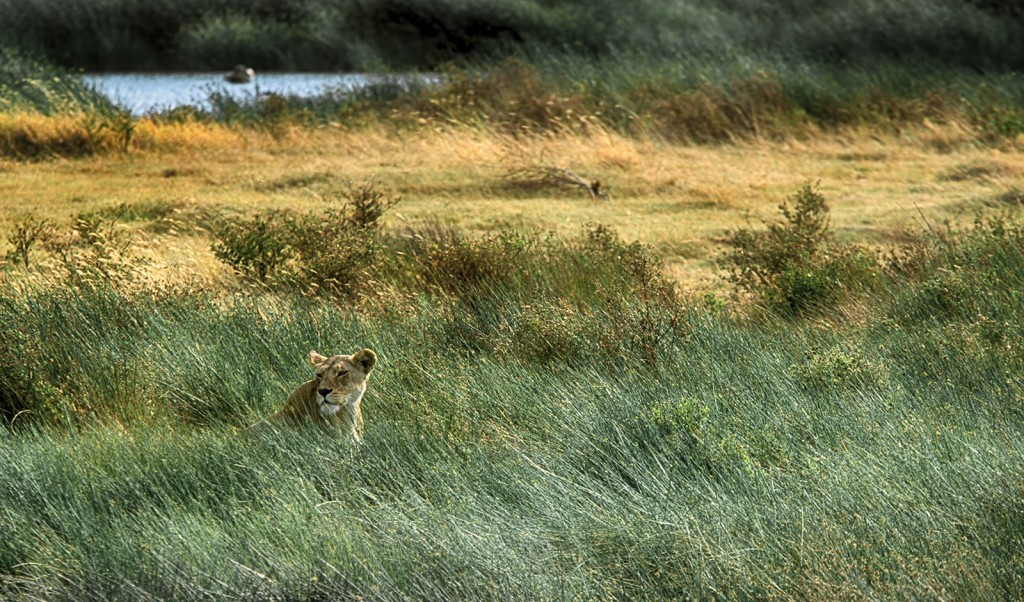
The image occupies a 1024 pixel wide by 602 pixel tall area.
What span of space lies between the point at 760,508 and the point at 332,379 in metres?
2.27

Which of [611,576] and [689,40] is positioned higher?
[611,576]

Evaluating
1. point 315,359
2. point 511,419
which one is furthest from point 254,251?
point 511,419

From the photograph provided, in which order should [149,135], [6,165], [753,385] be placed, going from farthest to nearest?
[149,135], [6,165], [753,385]

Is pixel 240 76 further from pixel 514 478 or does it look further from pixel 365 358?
pixel 514 478

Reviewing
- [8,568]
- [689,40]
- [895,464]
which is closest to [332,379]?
[8,568]

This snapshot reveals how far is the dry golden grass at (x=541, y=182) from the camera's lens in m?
15.0

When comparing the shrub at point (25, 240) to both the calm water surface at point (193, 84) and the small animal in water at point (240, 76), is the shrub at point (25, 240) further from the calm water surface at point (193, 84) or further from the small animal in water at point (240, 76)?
the small animal in water at point (240, 76)

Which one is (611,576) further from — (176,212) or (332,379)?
(176,212)

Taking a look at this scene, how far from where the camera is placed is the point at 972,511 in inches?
233

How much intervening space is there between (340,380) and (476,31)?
86.7ft

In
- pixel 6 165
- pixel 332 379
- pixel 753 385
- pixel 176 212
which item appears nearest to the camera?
pixel 332 379

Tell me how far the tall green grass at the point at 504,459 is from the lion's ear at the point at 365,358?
34 cm

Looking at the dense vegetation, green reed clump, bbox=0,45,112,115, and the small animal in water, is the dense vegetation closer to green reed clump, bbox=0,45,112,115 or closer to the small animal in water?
green reed clump, bbox=0,45,112,115

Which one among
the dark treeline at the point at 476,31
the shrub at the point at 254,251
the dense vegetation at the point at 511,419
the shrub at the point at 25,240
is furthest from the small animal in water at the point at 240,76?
the shrub at the point at 254,251
